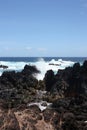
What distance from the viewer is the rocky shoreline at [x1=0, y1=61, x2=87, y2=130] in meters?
10.5

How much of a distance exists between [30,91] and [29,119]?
17.1 metres

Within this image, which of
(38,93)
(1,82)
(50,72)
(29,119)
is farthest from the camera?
(50,72)

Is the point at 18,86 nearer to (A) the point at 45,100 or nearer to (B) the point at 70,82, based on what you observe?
(B) the point at 70,82

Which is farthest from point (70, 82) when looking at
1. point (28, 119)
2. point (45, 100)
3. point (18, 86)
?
point (28, 119)

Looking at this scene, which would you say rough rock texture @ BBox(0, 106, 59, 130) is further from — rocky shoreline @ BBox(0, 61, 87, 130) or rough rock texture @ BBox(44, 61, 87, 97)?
rough rock texture @ BBox(44, 61, 87, 97)

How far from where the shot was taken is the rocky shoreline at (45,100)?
34.5 feet

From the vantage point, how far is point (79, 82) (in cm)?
2803

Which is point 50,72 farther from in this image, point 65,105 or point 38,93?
point 65,105

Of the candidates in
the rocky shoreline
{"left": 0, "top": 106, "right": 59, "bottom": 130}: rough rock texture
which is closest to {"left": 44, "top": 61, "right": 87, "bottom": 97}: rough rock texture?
the rocky shoreline

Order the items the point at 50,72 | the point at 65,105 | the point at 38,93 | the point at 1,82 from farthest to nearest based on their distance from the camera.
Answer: the point at 50,72 < the point at 1,82 < the point at 38,93 < the point at 65,105

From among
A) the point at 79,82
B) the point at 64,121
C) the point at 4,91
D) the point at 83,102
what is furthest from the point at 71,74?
the point at 64,121

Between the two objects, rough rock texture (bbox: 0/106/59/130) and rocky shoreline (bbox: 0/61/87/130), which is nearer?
rough rock texture (bbox: 0/106/59/130)

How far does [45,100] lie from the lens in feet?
79.4

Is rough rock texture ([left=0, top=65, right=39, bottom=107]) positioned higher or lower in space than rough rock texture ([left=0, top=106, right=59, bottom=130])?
lower
